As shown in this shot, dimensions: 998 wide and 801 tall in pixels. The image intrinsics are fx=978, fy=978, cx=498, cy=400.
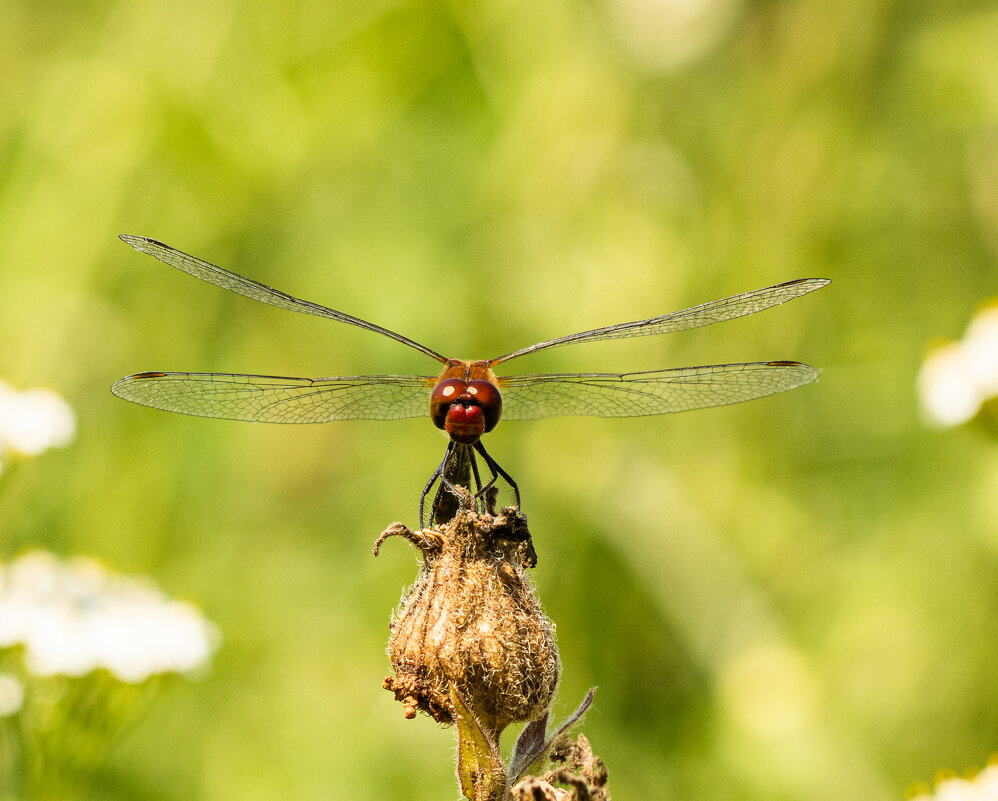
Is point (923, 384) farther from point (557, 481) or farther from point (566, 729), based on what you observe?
point (566, 729)

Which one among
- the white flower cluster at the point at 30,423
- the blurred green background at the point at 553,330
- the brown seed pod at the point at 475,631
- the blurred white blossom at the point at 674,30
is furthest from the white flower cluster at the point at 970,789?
the blurred white blossom at the point at 674,30

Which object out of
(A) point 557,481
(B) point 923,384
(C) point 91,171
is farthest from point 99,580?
(B) point 923,384

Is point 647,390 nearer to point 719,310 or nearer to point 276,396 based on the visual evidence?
point 719,310

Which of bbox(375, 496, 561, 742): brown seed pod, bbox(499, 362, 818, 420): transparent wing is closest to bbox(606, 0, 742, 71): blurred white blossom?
bbox(499, 362, 818, 420): transparent wing

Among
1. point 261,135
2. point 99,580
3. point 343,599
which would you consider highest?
point 261,135

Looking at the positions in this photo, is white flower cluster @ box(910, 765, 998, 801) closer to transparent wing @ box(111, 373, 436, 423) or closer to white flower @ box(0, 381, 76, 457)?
transparent wing @ box(111, 373, 436, 423)

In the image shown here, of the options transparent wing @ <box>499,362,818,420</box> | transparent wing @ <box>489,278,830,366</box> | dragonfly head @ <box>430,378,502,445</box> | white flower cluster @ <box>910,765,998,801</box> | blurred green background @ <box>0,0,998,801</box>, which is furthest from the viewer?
blurred green background @ <box>0,0,998,801</box>

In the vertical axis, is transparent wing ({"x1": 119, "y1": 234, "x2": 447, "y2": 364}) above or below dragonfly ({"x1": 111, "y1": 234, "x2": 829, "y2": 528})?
above
